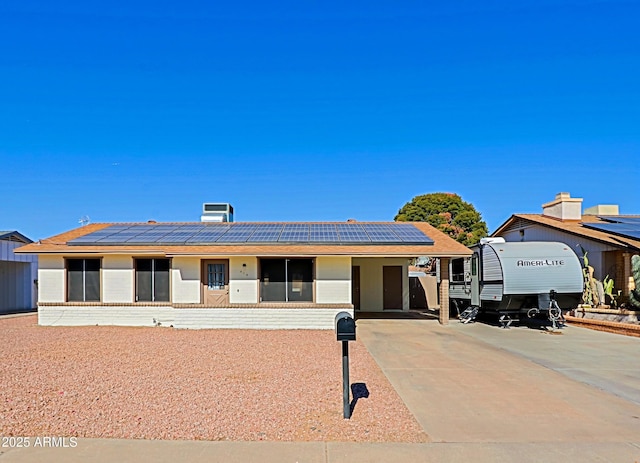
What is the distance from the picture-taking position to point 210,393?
7.38m

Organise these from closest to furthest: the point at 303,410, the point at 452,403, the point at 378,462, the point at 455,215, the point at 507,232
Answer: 1. the point at 378,462
2. the point at 303,410
3. the point at 452,403
4. the point at 507,232
5. the point at 455,215

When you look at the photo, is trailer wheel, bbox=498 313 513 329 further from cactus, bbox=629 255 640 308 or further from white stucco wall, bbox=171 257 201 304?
white stucco wall, bbox=171 257 201 304

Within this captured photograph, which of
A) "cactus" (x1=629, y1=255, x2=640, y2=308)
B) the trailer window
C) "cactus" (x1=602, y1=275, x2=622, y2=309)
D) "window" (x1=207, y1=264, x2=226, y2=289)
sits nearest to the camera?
"cactus" (x1=629, y1=255, x2=640, y2=308)

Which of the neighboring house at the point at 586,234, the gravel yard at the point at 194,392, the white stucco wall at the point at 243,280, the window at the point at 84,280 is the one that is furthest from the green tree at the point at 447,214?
the gravel yard at the point at 194,392

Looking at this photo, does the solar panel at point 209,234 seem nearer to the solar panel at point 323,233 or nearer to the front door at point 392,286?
the solar panel at point 323,233

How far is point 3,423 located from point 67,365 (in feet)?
12.7

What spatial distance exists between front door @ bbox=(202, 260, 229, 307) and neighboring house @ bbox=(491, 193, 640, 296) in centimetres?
1365

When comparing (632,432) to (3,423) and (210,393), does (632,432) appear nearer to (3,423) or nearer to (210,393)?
(210,393)

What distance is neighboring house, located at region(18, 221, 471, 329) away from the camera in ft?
53.0

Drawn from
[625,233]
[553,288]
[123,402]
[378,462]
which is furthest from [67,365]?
[625,233]

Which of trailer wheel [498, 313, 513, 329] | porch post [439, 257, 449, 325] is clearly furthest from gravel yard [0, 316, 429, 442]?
trailer wheel [498, 313, 513, 329]

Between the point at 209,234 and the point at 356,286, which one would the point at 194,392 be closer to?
the point at 209,234

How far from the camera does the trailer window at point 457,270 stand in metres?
19.7

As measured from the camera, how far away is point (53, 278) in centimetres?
1703
